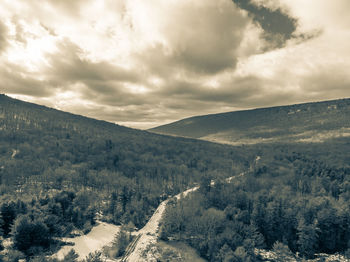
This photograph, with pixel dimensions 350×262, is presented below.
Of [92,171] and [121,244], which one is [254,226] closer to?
[121,244]

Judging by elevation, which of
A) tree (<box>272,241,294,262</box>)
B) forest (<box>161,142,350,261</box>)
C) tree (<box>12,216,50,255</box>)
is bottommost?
tree (<box>272,241,294,262</box>)

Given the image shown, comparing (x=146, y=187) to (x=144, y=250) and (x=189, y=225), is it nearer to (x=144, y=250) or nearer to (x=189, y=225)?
(x=189, y=225)

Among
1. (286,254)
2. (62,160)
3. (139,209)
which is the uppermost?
(62,160)

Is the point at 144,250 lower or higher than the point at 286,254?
higher

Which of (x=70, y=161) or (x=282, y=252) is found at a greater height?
(x=70, y=161)

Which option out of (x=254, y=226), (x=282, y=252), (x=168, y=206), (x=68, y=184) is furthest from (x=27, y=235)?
(x=68, y=184)

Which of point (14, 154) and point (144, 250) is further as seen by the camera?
point (14, 154)

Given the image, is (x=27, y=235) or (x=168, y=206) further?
(x=168, y=206)

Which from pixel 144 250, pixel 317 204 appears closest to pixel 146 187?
pixel 144 250

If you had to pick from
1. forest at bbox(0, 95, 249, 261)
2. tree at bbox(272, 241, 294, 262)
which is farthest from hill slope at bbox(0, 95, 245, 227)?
tree at bbox(272, 241, 294, 262)

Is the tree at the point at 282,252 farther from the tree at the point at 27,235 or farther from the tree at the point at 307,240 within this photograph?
the tree at the point at 27,235

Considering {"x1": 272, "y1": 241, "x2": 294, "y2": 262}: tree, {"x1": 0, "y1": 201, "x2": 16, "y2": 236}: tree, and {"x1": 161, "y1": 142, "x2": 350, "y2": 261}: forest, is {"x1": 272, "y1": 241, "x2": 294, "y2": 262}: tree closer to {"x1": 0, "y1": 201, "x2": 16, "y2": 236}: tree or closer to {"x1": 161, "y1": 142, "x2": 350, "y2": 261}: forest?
{"x1": 161, "y1": 142, "x2": 350, "y2": 261}: forest
